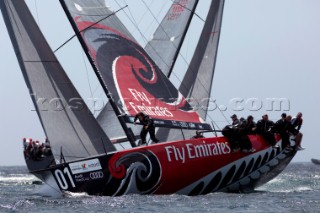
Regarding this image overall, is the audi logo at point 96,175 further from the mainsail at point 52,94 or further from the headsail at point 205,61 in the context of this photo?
the headsail at point 205,61

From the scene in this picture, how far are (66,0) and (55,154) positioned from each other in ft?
13.1

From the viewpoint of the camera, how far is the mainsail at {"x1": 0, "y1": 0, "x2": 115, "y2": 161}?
2044 centimetres

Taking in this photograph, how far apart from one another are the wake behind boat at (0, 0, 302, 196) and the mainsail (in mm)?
23

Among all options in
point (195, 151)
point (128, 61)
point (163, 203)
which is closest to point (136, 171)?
point (163, 203)

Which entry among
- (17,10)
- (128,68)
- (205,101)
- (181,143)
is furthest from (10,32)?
(205,101)

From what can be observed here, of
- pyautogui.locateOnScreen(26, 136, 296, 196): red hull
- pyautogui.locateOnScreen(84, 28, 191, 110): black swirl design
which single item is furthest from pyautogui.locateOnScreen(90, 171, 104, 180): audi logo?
pyautogui.locateOnScreen(84, 28, 191, 110): black swirl design

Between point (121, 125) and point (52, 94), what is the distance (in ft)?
5.90

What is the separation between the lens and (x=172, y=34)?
28.9 metres

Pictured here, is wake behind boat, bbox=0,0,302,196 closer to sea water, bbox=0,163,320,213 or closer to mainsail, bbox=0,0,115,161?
mainsail, bbox=0,0,115,161

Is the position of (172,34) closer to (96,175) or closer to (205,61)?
(205,61)

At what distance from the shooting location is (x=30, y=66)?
2062 centimetres

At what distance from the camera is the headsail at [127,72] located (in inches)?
838

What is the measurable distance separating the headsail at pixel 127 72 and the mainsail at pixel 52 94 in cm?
87

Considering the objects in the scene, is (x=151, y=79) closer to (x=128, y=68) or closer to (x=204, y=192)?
(x=128, y=68)
